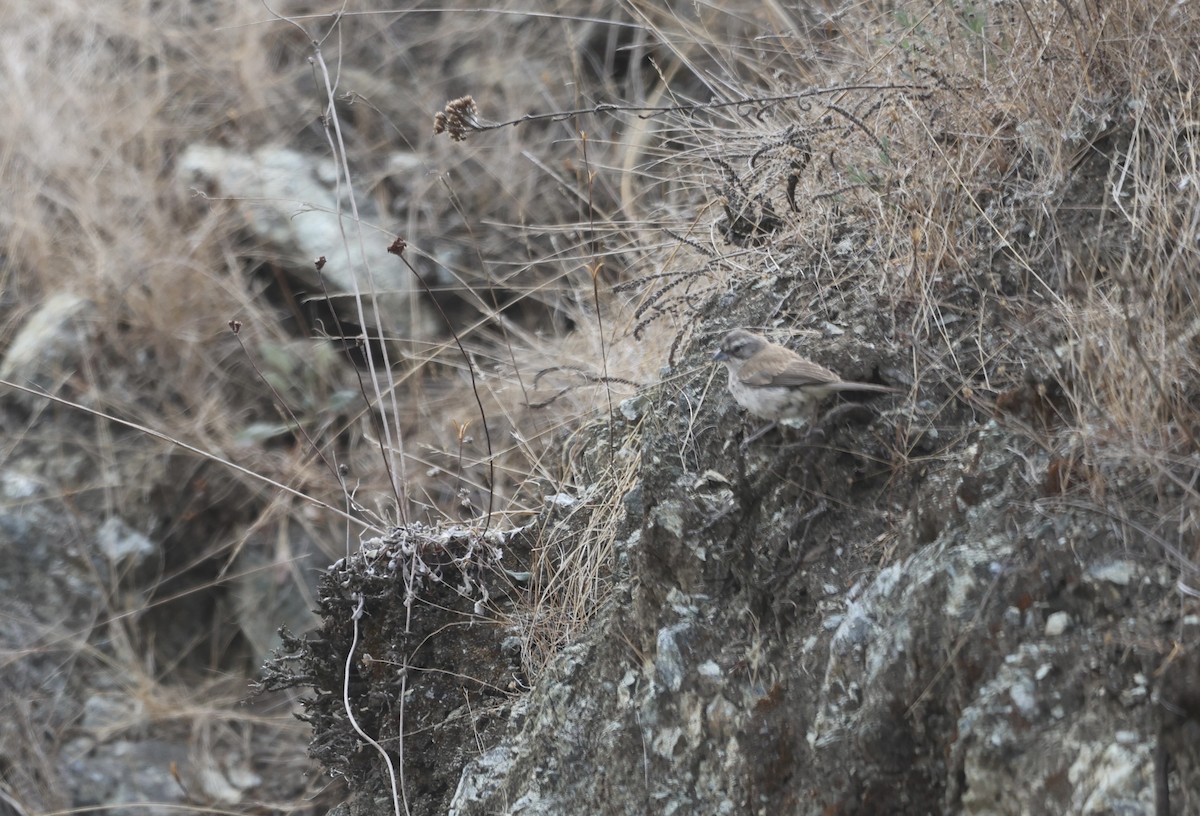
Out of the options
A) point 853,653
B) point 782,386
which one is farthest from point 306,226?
point 853,653

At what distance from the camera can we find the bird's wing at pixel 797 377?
2680mm

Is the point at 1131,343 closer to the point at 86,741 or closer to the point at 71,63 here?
the point at 86,741

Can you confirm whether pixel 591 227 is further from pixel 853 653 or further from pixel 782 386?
pixel 853 653

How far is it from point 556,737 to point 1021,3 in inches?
90.1

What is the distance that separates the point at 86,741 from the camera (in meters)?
5.57

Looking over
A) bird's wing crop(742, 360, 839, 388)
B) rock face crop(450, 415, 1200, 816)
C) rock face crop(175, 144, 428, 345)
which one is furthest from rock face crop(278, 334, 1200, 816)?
rock face crop(175, 144, 428, 345)

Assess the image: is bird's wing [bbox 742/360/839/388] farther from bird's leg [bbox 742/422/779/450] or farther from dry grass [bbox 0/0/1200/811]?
dry grass [bbox 0/0/1200/811]

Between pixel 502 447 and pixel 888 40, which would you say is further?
pixel 502 447

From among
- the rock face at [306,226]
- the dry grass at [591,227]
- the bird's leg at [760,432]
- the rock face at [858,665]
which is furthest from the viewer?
the rock face at [306,226]

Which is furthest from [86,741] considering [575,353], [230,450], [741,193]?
[741,193]

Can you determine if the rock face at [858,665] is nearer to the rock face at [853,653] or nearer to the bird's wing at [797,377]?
the rock face at [853,653]

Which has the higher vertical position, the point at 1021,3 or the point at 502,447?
the point at 1021,3

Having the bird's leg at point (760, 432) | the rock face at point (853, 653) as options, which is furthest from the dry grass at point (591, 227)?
the bird's leg at point (760, 432)

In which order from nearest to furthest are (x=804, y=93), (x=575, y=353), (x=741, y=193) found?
(x=804, y=93), (x=741, y=193), (x=575, y=353)
